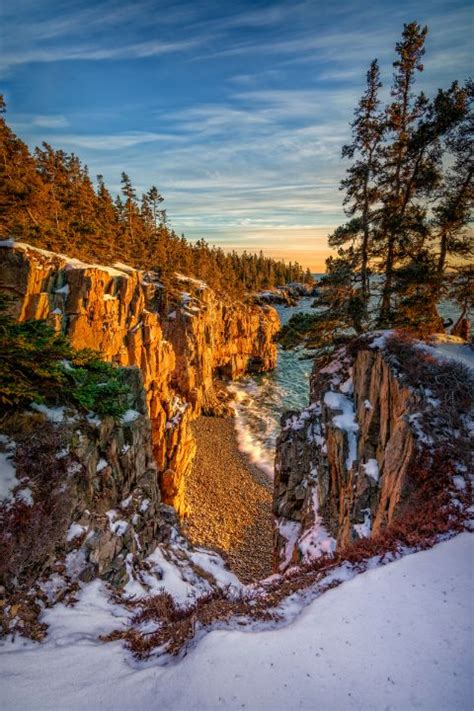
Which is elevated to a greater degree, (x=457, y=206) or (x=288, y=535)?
(x=457, y=206)

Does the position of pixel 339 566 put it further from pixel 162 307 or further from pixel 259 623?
pixel 162 307

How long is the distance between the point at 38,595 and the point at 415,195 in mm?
20718

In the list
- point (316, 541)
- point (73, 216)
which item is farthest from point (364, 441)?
point (73, 216)

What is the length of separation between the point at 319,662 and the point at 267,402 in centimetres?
4217

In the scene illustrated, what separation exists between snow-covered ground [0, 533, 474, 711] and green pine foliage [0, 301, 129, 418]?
18.4ft

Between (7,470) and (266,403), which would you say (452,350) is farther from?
(266,403)

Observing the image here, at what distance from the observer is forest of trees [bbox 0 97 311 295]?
2734 cm

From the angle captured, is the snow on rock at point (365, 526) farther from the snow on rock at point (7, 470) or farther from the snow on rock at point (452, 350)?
the snow on rock at point (7, 470)

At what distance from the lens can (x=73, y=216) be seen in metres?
38.7

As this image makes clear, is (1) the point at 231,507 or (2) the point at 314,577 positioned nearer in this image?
(2) the point at 314,577

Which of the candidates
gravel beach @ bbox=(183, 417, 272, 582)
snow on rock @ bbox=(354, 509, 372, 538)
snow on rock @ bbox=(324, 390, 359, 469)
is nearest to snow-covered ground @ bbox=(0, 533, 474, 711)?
snow on rock @ bbox=(354, 509, 372, 538)

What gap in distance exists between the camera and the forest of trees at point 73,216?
27344 millimetres

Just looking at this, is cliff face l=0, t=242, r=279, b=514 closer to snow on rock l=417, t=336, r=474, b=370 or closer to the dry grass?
the dry grass

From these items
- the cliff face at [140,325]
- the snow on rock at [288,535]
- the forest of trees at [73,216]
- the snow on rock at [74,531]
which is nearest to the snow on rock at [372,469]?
the snow on rock at [288,535]
